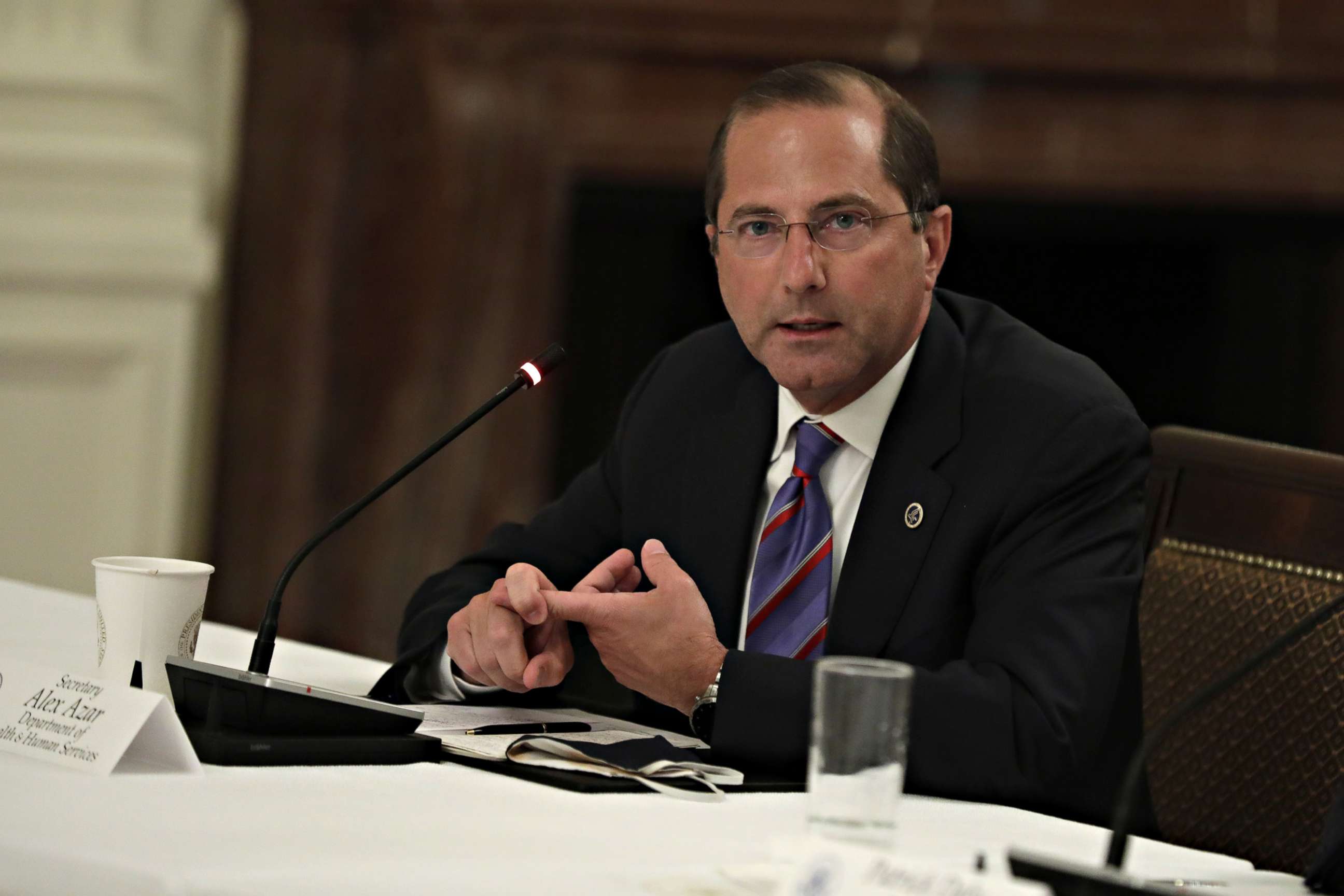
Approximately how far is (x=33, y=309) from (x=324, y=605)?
968 mm

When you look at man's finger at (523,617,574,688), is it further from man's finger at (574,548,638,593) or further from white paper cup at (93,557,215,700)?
white paper cup at (93,557,215,700)

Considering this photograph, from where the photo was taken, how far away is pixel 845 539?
180 cm

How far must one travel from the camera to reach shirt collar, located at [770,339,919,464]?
1.84 m

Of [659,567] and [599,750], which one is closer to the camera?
[599,750]

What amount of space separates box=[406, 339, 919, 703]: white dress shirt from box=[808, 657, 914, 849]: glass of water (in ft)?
2.12

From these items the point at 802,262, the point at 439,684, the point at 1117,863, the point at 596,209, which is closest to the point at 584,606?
the point at 439,684

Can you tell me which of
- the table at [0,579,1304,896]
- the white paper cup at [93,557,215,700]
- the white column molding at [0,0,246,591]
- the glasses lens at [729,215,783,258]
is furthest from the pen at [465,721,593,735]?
the white column molding at [0,0,246,591]

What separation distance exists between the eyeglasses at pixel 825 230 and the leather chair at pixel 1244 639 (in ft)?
1.56

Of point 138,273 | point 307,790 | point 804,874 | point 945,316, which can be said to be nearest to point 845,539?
point 945,316

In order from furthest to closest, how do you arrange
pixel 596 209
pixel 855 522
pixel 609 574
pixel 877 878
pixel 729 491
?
pixel 596 209 < pixel 729 491 < pixel 855 522 < pixel 609 574 < pixel 877 878

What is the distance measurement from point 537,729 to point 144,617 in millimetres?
365

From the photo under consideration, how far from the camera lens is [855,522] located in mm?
1766

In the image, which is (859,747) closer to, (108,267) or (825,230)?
(825,230)

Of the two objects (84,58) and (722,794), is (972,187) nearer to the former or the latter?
(84,58)
